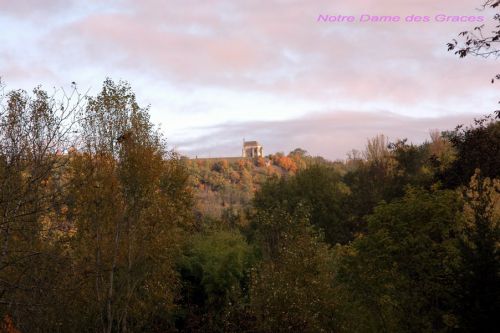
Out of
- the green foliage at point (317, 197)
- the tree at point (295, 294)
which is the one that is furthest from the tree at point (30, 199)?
the green foliage at point (317, 197)

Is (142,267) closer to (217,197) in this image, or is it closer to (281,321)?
(281,321)

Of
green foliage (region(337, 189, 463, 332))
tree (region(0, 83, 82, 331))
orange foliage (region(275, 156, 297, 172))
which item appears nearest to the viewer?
tree (region(0, 83, 82, 331))

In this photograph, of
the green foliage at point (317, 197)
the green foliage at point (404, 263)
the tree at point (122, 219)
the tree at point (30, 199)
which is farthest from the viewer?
the green foliage at point (317, 197)

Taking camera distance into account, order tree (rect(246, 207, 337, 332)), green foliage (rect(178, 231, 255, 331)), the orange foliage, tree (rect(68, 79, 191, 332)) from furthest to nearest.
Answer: the orange foliage
green foliage (rect(178, 231, 255, 331))
tree (rect(68, 79, 191, 332))
tree (rect(246, 207, 337, 332))

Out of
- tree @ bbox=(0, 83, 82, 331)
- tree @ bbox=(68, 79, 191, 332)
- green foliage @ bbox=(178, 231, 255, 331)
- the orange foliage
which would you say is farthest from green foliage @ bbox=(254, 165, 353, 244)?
Answer: the orange foliage

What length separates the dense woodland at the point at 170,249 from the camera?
12562 millimetres

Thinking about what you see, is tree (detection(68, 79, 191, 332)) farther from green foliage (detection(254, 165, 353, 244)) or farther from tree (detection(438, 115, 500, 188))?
green foliage (detection(254, 165, 353, 244))

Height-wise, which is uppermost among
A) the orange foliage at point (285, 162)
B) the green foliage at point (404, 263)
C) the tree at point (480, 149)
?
the orange foliage at point (285, 162)

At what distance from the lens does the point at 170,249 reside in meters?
27.3

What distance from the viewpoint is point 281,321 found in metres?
19.4

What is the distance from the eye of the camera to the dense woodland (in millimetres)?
12562

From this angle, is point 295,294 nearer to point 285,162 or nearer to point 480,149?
point 480,149

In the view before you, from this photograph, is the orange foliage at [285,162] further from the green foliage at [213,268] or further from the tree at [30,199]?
the tree at [30,199]

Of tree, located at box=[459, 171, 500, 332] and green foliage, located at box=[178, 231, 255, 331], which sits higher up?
tree, located at box=[459, 171, 500, 332]
